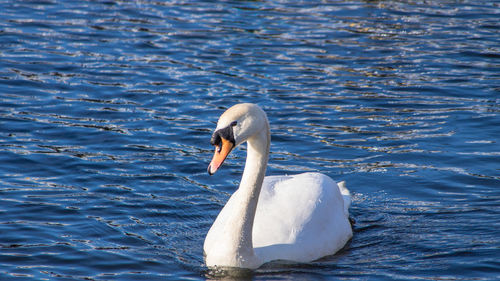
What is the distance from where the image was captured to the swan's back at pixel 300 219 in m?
8.36

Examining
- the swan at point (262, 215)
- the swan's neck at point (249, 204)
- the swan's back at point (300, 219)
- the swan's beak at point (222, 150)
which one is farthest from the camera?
the swan's back at point (300, 219)

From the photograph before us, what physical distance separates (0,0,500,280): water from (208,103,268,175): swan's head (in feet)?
4.04

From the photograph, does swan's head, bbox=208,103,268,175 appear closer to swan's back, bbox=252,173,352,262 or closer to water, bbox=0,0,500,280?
swan's back, bbox=252,173,352,262

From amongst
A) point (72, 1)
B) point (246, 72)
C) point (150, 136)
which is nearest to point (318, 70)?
point (246, 72)

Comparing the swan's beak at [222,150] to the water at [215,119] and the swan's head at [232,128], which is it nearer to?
the swan's head at [232,128]

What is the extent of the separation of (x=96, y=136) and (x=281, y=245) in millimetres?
4629

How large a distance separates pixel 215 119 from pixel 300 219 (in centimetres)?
456

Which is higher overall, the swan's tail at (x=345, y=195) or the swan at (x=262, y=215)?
the swan at (x=262, y=215)

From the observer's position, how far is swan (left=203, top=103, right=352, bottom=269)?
778 cm

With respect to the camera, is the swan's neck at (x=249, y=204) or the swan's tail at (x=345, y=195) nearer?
the swan's neck at (x=249, y=204)

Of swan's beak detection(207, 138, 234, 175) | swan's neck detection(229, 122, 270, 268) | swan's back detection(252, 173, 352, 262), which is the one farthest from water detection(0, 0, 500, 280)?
swan's beak detection(207, 138, 234, 175)

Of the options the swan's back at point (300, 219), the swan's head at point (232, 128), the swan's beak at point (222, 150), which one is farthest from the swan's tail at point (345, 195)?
the swan's beak at point (222, 150)

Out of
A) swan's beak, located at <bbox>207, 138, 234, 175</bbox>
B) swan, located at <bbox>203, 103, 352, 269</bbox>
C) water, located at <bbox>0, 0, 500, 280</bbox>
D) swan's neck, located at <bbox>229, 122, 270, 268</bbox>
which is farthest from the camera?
water, located at <bbox>0, 0, 500, 280</bbox>

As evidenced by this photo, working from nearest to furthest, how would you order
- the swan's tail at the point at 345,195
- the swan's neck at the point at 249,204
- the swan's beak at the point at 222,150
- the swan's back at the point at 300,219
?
1. the swan's beak at the point at 222,150
2. the swan's neck at the point at 249,204
3. the swan's back at the point at 300,219
4. the swan's tail at the point at 345,195
